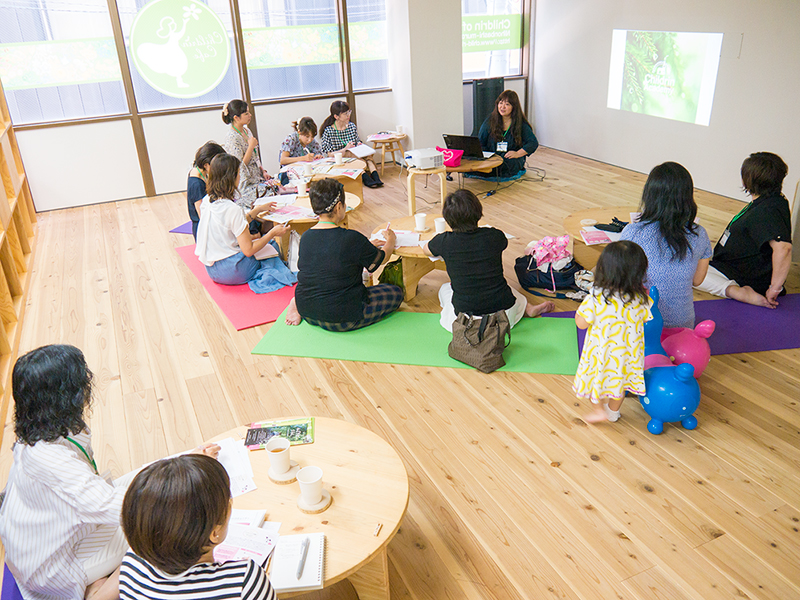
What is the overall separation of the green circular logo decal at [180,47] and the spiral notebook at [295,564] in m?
6.80

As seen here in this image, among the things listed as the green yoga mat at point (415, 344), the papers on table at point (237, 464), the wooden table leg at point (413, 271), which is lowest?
the green yoga mat at point (415, 344)

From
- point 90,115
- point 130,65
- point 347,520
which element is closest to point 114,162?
point 90,115

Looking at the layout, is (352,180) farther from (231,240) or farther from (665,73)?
(665,73)

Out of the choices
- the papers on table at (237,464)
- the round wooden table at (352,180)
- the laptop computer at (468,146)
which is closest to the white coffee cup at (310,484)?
the papers on table at (237,464)

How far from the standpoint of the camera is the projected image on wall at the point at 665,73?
6.47 metres

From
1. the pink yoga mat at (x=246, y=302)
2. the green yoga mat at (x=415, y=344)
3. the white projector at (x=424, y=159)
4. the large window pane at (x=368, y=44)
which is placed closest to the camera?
the green yoga mat at (x=415, y=344)

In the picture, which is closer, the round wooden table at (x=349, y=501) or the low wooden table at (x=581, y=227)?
the round wooden table at (x=349, y=501)

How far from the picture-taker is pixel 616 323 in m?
2.89

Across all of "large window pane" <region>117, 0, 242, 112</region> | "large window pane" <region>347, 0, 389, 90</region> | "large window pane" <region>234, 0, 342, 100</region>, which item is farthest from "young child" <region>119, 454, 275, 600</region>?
"large window pane" <region>347, 0, 389, 90</region>

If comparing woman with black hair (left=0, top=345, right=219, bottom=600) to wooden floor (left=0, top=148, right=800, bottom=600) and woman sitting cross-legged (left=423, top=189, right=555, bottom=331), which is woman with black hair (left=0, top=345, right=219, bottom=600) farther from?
woman sitting cross-legged (left=423, top=189, right=555, bottom=331)

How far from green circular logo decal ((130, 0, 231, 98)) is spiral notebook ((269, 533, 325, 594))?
22.3 feet

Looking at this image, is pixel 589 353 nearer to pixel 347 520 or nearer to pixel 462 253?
pixel 462 253

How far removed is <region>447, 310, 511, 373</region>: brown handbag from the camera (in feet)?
11.8

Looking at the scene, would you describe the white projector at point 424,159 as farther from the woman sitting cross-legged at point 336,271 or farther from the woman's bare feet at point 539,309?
the woman's bare feet at point 539,309
